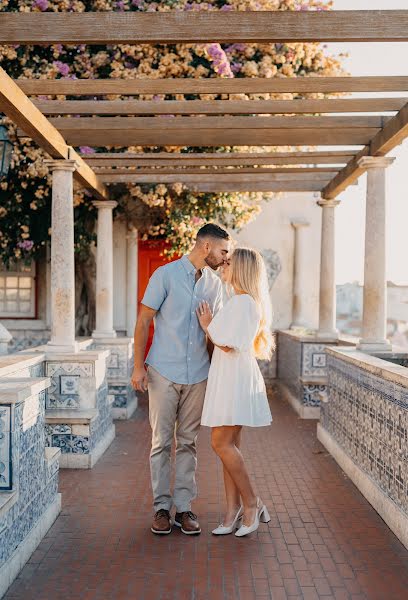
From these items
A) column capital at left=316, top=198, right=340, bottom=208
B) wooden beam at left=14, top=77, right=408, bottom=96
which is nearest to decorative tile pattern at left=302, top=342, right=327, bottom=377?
column capital at left=316, top=198, right=340, bottom=208

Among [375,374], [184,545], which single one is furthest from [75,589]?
[375,374]

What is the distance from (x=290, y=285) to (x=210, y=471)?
8407mm

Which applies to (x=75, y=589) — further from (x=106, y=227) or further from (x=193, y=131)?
(x=106, y=227)

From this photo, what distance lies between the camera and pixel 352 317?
151ft

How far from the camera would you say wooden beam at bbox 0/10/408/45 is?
15.9 ft

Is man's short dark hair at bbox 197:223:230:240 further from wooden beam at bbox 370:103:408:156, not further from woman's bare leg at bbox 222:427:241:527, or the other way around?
wooden beam at bbox 370:103:408:156

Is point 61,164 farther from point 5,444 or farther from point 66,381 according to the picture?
point 5,444

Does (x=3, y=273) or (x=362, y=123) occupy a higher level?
(x=362, y=123)

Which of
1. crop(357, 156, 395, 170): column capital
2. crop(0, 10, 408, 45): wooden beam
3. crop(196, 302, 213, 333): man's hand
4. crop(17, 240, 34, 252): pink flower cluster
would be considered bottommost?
crop(196, 302, 213, 333): man's hand

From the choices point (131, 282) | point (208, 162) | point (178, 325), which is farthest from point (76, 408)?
point (131, 282)

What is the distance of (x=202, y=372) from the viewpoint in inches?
204

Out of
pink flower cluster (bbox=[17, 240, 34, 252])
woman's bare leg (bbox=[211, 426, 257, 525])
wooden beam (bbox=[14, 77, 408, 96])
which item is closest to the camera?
woman's bare leg (bbox=[211, 426, 257, 525])

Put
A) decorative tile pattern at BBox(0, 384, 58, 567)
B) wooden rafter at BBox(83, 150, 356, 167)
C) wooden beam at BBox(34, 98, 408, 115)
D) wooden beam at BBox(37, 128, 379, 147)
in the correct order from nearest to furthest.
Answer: decorative tile pattern at BBox(0, 384, 58, 567)
wooden beam at BBox(34, 98, 408, 115)
wooden beam at BBox(37, 128, 379, 147)
wooden rafter at BBox(83, 150, 356, 167)

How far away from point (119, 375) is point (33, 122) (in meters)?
4.78
